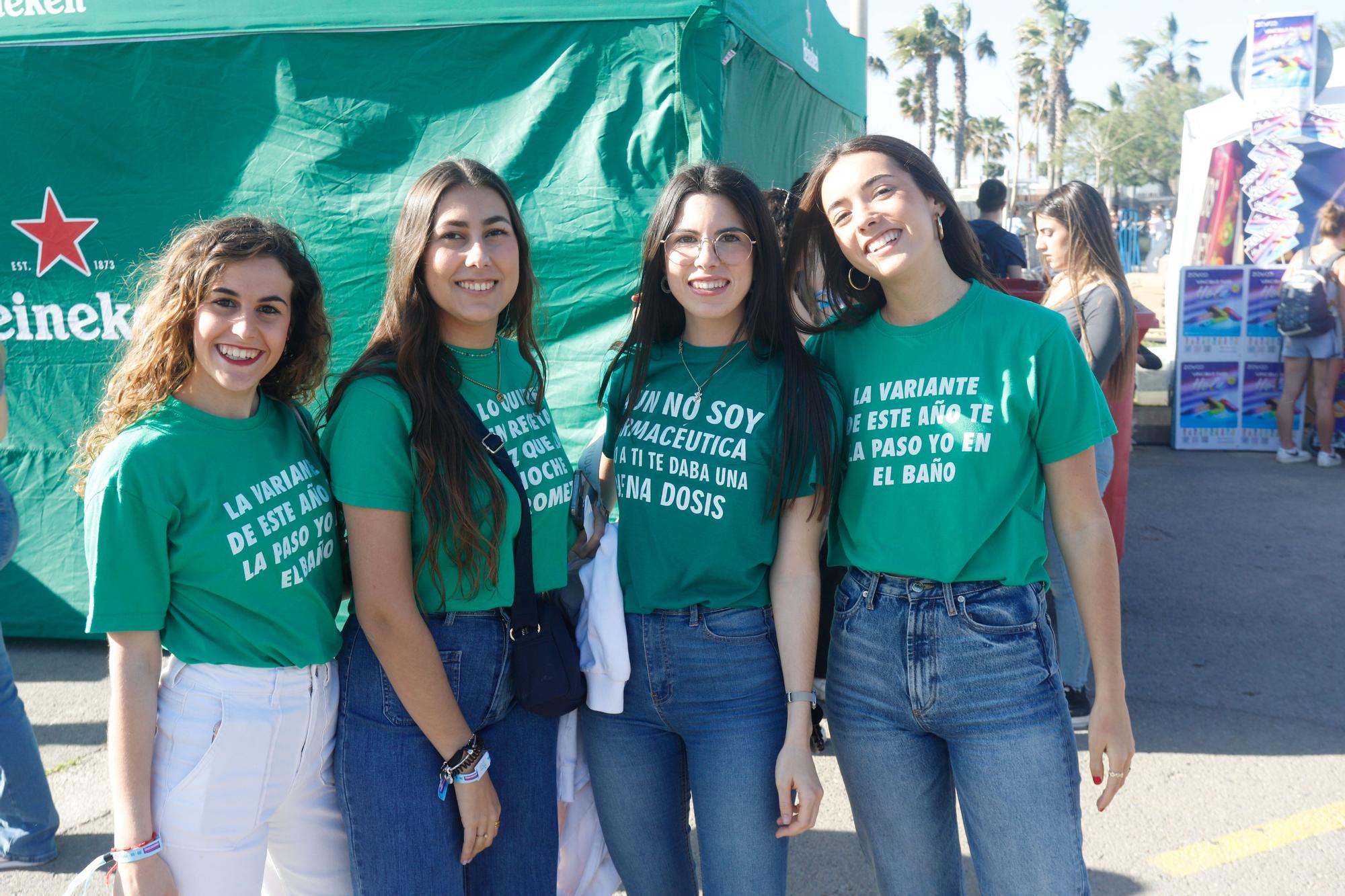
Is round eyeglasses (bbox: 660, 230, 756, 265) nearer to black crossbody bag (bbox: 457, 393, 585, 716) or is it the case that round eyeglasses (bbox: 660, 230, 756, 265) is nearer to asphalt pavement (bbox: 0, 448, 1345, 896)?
black crossbody bag (bbox: 457, 393, 585, 716)

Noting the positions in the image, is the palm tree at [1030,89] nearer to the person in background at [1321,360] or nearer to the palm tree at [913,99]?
the palm tree at [913,99]

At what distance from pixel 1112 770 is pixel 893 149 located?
1221 millimetres

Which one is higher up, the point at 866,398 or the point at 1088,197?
the point at 1088,197

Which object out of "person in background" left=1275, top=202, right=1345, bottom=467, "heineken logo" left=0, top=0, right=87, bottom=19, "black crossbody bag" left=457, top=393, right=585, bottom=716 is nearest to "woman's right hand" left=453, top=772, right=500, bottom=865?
"black crossbody bag" left=457, top=393, right=585, bottom=716

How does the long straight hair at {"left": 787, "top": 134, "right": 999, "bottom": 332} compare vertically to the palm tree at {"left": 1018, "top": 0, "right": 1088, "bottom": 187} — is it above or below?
below

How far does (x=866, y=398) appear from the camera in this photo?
1.92m

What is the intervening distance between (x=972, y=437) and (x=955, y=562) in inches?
8.8

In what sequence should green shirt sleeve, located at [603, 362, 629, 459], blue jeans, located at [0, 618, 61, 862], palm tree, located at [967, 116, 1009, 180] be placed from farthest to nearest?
1. palm tree, located at [967, 116, 1009, 180]
2. blue jeans, located at [0, 618, 61, 862]
3. green shirt sleeve, located at [603, 362, 629, 459]

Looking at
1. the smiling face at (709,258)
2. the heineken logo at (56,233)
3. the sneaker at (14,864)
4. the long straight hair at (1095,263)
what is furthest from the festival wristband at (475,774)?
the heineken logo at (56,233)

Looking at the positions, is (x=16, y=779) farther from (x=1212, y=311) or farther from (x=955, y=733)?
(x=1212, y=311)

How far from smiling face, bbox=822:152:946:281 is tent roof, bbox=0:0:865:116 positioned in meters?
1.89

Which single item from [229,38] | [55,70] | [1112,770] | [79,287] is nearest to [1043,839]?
[1112,770]

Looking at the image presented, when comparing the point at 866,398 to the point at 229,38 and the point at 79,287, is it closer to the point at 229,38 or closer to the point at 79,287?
the point at 229,38

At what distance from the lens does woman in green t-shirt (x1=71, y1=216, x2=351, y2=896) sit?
1644 mm
